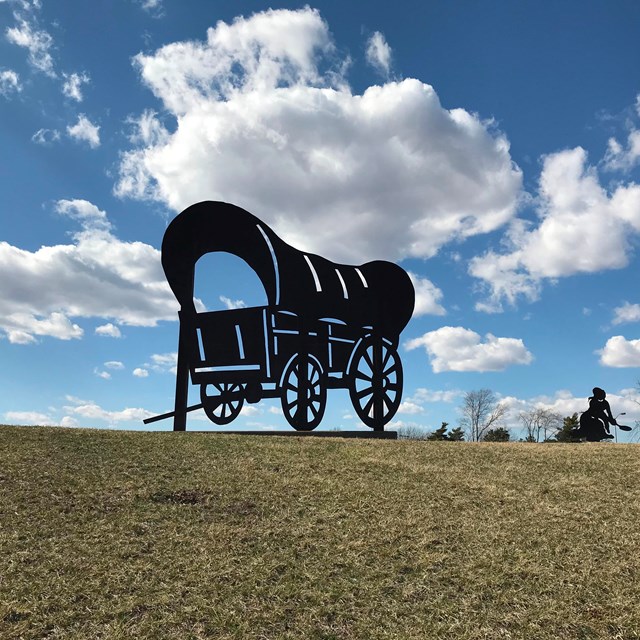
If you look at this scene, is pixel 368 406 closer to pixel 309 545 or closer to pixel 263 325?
pixel 263 325

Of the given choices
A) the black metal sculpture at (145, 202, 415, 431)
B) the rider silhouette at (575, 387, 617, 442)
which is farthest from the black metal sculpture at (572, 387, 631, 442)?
the black metal sculpture at (145, 202, 415, 431)

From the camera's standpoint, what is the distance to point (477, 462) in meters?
11.2

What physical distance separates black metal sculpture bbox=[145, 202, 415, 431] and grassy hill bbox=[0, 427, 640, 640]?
476 centimetres

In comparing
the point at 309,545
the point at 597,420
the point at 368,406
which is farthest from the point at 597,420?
the point at 309,545

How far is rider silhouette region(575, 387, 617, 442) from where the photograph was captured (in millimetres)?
17609

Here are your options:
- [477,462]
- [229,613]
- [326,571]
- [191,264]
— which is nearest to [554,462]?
[477,462]

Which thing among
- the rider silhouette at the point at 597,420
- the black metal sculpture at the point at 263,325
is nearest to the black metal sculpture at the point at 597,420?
the rider silhouette at the point at 597,420

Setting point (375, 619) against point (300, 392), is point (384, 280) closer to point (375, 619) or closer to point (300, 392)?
point (300, 392)

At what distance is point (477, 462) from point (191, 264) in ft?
30.2

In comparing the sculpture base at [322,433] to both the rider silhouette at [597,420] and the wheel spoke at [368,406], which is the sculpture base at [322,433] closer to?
the wheel spoke at [368,406]

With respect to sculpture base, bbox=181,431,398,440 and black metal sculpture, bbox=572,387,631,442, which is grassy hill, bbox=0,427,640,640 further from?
black metal sculpture, bbox=572,387,631,442

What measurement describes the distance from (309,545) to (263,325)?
9078mm

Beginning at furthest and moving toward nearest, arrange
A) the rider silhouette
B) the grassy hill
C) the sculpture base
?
the rider silhouette < the sculpture base < the grassy hill

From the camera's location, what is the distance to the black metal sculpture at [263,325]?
15.7 metres
